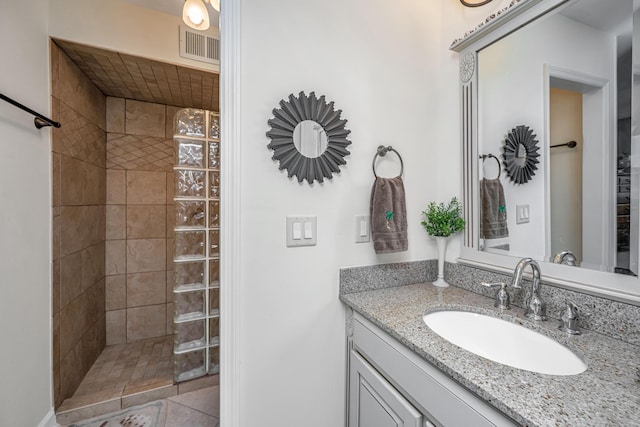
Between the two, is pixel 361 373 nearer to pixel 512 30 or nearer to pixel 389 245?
pixel 389 245

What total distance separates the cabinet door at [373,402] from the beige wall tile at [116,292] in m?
2.24

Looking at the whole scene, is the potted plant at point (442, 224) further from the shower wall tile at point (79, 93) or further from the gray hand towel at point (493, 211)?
the shower wall tile at point (79, 93)

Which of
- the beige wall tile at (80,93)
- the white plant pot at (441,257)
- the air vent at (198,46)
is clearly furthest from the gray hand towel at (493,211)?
the beige wall tile at (80,93)

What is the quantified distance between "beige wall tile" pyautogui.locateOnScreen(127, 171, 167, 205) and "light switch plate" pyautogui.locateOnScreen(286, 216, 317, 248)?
6.45 feet

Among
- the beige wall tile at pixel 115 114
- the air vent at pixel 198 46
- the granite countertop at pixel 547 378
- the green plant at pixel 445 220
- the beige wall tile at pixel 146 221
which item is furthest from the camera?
the beige wall tile at pixel 146 221

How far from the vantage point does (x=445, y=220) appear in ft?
4.06

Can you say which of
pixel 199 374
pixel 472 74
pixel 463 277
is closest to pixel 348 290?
pixel 463 277

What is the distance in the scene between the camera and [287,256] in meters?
1.07

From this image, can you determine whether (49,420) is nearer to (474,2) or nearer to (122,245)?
(122,245)

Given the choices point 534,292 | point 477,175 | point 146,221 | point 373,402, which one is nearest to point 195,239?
point 146,221

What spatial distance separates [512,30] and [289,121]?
941 mm

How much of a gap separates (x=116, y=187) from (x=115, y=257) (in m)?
0.61

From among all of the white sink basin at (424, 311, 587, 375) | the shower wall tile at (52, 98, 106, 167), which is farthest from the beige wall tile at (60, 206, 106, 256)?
the white sink basin at (424, 311, 587, 375)

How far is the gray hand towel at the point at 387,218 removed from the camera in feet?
3.68
